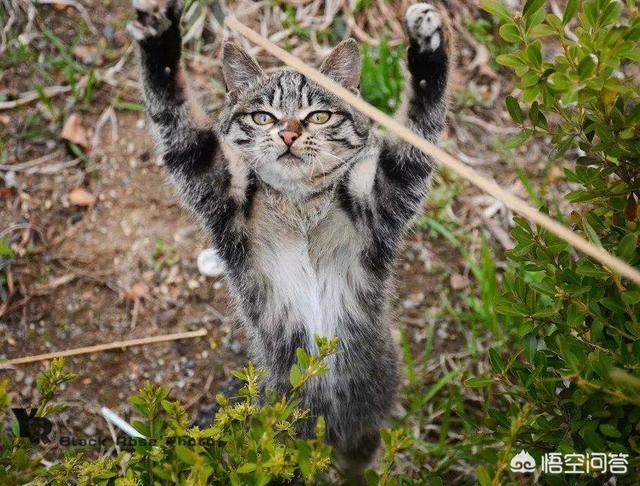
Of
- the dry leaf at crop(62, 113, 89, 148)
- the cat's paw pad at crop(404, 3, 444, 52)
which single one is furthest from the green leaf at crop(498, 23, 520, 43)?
the dry leaf at crop(62, 113, 89, 148)

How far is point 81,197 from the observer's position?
12.0ft

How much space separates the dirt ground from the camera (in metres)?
3.27

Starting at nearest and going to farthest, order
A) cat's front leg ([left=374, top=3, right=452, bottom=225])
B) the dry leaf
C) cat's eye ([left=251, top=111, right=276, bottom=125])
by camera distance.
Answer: cat's front leg ([left=374, top=3, right=452, bottom=225])
cat's eye ([left=251, top=111, right=276, bottom=125])
the dry leaf

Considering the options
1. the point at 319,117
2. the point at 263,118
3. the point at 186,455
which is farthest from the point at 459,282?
the point at 186,455

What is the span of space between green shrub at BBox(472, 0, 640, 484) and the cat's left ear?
87cm

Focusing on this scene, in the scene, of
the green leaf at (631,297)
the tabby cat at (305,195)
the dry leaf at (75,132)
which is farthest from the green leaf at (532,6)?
the dry leaf at (75,132)

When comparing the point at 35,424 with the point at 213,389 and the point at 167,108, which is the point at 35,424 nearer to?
the point at 167,108

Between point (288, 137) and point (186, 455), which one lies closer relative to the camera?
point (186, 455)

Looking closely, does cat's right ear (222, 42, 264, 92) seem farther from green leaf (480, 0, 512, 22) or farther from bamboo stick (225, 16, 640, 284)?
green leaf (480, 0, 512, 22)

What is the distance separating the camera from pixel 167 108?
239 cm

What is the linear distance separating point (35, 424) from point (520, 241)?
1438 millimetres

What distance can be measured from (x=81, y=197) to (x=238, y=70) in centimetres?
145

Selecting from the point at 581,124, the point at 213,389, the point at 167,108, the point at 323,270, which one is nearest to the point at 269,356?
the point at 323,270

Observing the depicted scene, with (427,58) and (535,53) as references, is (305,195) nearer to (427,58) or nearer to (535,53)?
(427,58)
